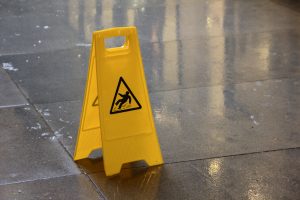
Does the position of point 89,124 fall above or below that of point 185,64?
above

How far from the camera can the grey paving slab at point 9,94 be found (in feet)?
23.8

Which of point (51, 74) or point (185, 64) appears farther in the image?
point (185, 64)

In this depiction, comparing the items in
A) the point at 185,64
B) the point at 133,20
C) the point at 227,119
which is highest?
the point at 227,119

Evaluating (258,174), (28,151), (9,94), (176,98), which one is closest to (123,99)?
(28,151)

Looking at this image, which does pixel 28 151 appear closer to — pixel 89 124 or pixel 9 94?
pixel 89 124

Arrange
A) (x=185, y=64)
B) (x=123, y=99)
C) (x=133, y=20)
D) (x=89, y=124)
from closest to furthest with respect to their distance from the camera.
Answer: (x=123, y=99) → (x=89, y=124) → (x=185, y=64) → (x=133, y=20)

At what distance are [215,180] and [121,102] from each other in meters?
0.97

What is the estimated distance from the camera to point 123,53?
542cm

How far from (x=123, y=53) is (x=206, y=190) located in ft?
4.14

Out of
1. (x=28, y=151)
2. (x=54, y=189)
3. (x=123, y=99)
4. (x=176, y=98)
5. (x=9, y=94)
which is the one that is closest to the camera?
(x=54, y=189)

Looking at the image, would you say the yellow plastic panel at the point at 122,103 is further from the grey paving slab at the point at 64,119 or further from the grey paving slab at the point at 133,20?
the grey paving slab at the point at 133,20

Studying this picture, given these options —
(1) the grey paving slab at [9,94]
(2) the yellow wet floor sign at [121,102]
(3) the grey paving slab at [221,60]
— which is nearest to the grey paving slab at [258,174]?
(2) the yellow wet floor sign at [121,102]

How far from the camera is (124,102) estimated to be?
5.45m

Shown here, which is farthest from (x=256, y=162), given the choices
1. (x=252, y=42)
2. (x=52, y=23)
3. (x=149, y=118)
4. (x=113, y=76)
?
(x=52, y=23)
